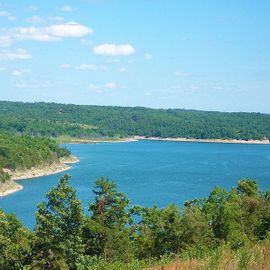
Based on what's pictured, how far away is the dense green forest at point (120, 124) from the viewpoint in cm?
14443

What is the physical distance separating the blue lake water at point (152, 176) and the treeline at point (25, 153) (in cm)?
430

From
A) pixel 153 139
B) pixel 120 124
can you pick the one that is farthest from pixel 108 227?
pixel 120 124

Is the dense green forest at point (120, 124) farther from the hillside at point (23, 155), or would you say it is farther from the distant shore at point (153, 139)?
the hillside at point (23, 155)

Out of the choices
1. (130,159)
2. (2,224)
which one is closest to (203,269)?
(2,224)

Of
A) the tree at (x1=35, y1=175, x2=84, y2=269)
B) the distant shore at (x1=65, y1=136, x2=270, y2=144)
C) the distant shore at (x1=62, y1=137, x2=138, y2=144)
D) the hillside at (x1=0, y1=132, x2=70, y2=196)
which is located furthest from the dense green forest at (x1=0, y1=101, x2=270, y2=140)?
the tree at (x1=35, y1=175, x2=84, y2=269)

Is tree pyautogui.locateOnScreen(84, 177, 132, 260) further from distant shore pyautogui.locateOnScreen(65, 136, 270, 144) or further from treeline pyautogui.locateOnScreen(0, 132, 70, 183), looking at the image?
distant shore pyautogui.locateOnScreen(65, 136, 270, 144)

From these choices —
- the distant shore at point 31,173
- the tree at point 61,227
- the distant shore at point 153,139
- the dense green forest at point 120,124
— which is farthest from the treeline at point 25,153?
the tree at point 61,227

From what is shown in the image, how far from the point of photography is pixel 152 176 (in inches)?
2896

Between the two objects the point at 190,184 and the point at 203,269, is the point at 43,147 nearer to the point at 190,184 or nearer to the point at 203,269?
the point at 190,184

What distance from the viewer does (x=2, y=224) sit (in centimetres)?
1981

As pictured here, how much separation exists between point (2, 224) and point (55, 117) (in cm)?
15246

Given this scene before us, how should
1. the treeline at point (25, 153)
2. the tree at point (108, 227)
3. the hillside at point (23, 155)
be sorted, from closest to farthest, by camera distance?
the tree at point (108, 227) < the hillside at point (23, 155) < the treeline at point (25, 153)

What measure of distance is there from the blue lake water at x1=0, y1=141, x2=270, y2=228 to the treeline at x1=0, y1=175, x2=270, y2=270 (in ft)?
72.5

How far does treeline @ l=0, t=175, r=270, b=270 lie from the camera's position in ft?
51.4
